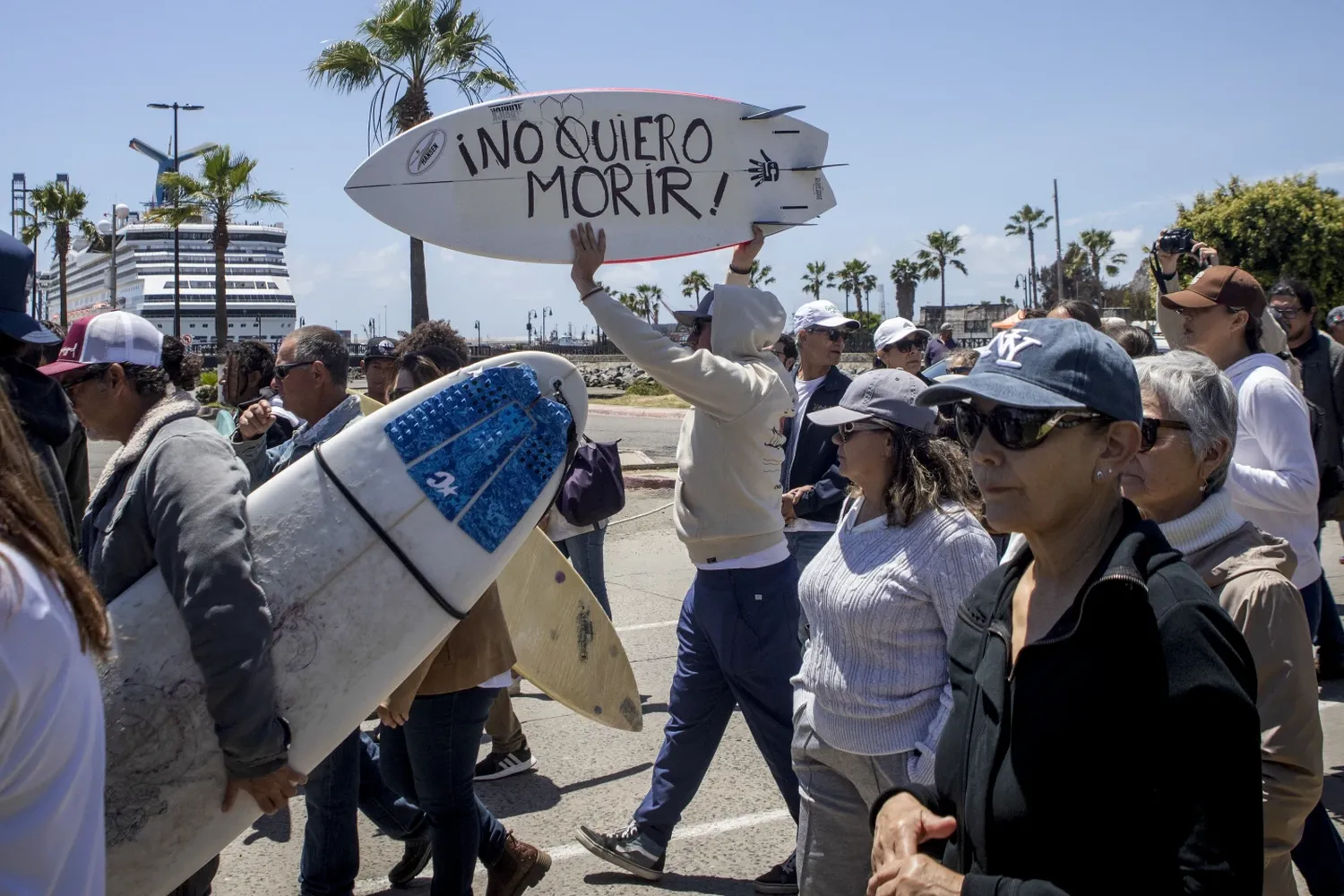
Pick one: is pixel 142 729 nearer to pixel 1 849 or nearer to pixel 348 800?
pixel 1 849

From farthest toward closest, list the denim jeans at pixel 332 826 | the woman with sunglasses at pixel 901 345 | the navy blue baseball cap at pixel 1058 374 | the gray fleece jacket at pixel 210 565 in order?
the woman with sunglasses at pixel 901 345 < the denim jeans at pixel 332 826 < the gray fleece jacket at pixel 210 565 < the navy blue baseball cap at pixel 1058 374

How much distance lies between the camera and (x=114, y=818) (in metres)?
2.48

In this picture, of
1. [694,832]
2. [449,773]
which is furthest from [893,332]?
[449,773]

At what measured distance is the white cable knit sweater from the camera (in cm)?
288

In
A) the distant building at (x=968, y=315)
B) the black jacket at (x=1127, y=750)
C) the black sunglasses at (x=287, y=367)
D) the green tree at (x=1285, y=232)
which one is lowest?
the black jacket at (x=1127, y=750)

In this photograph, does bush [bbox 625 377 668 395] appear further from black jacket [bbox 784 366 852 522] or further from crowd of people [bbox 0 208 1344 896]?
crowd of people [bbox 0 208 1344 896]

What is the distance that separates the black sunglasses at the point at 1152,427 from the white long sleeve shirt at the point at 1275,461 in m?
1.43

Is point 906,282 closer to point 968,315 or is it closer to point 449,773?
point 968,315

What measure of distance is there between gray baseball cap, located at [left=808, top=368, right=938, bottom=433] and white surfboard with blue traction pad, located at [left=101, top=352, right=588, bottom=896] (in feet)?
2.69

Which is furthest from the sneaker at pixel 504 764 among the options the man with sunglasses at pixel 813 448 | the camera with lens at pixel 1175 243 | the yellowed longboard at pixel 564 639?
the camera with lens at pixel 1175 243

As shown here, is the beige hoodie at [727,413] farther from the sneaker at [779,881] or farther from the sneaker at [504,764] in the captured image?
the sneaker at [504,764]

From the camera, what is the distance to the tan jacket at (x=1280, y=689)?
2.22 m

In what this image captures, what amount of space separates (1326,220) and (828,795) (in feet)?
86.3

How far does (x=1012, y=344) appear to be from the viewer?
6.18 feet
